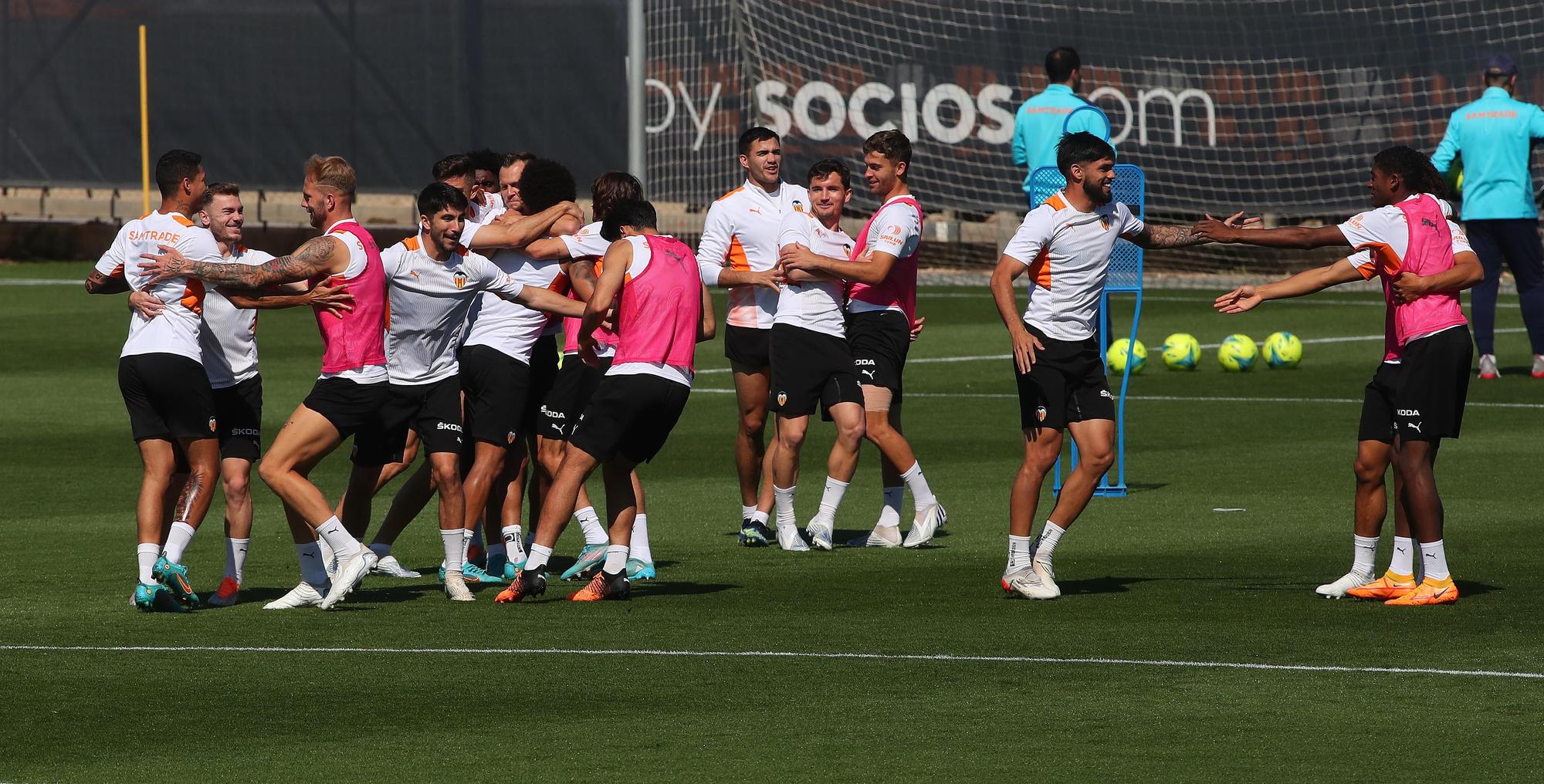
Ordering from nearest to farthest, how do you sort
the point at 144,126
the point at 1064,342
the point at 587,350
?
the point at 1064,342 < the point at 587,350 < the point at 144,126

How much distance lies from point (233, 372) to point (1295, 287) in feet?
15.2

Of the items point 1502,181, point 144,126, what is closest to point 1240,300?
point 1502,181

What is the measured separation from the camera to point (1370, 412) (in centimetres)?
960

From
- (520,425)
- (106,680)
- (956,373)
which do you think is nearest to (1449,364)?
(520,425)

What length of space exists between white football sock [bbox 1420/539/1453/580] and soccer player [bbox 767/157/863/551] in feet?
10.7

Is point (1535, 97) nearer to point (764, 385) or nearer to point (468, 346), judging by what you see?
point (764, 385)

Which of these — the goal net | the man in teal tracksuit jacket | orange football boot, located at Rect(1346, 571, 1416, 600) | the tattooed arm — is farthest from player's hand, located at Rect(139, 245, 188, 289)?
the goal net

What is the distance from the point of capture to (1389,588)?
9578 millimetres

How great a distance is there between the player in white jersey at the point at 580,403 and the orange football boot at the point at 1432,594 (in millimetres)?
3437

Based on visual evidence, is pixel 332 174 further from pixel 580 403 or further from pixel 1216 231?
pixel 1216 231

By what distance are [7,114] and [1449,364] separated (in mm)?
32267

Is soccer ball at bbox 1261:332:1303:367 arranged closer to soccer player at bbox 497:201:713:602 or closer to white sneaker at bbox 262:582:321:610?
soccer player at bbox 497:201:713:602

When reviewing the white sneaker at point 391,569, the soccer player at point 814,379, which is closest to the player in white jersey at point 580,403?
the white sneaker at point 391,569

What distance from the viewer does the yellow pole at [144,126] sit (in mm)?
33375
